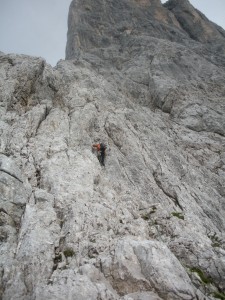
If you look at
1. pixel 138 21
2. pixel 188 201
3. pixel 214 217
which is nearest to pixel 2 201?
pixel 188 201

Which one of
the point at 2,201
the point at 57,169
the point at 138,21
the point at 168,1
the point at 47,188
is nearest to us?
the point at 2,201

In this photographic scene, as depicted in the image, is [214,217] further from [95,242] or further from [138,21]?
[138,21]

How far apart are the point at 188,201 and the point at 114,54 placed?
4076 centimetres

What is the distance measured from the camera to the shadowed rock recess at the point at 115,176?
19125 mm

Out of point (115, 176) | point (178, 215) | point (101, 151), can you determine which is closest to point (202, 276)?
point (178, 215)

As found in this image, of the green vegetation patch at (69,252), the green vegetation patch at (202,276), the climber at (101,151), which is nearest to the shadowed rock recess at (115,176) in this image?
the green vegetation patch at (202,276)

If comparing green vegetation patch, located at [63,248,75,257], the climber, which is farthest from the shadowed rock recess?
the climber

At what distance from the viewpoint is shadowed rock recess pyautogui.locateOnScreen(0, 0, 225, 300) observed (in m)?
19.1

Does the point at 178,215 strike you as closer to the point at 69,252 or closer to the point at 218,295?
the point at 218,295

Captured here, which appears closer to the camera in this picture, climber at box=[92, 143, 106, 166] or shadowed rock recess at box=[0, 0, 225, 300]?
shadowed rock recess at box=[0, 0, 225, 300]

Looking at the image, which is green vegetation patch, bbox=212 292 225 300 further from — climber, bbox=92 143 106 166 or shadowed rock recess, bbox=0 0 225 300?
climber, bbox=92 143 106 166

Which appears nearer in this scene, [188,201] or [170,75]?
[188,201]

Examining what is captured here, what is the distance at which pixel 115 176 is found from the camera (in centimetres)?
3153

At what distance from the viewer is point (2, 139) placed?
30516mm
